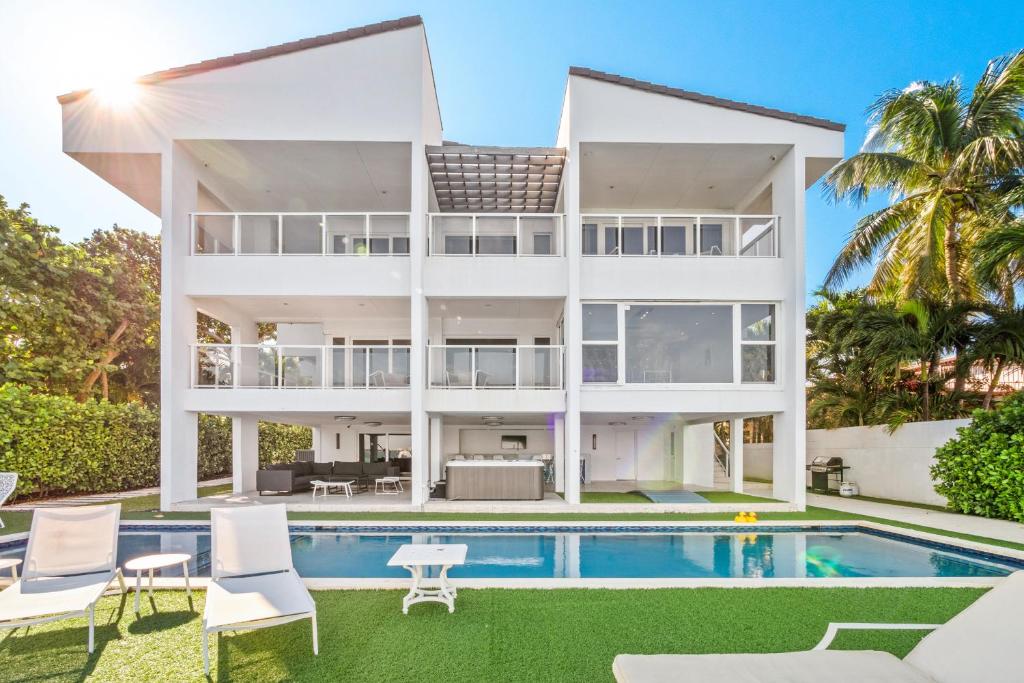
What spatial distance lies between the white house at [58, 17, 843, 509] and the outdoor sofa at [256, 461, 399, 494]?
1505mm

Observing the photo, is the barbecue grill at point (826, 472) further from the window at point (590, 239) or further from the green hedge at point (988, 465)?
the window at point (590, 239)

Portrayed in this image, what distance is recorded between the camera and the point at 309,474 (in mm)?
14375

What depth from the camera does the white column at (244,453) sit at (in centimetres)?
1480

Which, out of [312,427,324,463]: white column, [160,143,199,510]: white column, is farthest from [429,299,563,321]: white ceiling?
[312,427,324,463]: white column

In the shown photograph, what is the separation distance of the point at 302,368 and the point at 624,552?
25.2 ft

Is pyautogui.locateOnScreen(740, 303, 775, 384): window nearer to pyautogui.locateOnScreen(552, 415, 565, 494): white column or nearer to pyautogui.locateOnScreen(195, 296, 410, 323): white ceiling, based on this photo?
pyautogui.locateOnScreen(552, 415, 565, 494): white column

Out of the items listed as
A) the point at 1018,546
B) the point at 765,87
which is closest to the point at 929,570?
the point at 1018,546

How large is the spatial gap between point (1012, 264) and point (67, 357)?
26.1 meters

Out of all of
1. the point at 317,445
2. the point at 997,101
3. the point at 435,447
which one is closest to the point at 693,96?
the point at 997,101

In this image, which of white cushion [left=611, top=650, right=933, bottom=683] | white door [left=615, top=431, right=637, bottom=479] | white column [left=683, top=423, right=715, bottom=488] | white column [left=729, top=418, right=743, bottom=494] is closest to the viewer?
white cushion [left=611, top=650, right=933, bottom=683]

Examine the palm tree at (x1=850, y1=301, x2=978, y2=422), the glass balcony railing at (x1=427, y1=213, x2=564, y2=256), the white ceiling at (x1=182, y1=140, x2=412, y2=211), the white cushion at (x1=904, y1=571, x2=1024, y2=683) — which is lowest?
the white cushion at (x1=904, y1=571, x2=1024, y2=683)

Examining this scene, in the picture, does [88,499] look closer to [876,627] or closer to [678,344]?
[678,344]

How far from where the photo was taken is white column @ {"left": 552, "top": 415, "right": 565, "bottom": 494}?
13438mm

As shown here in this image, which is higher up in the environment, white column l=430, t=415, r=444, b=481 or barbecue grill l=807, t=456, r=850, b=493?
white column l=430, t=415, r=444, b=481
